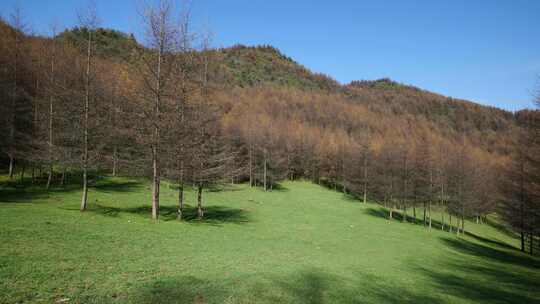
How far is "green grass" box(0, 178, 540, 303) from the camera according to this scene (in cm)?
595

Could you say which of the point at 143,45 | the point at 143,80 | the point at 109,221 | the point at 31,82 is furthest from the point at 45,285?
the point at 31,82

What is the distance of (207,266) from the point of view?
8.57 meters

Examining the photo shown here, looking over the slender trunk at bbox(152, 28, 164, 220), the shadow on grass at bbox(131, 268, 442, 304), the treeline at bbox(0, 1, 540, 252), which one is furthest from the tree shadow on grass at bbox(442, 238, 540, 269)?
the slender trunk at bbox(152, 28, 164, 220)

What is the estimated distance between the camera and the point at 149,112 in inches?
618

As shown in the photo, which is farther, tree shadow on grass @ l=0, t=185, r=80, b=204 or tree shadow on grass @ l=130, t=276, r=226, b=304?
tree shadow on grass @ l=0, t=185, r=80, b=204

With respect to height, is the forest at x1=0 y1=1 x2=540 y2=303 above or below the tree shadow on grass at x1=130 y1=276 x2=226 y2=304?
above

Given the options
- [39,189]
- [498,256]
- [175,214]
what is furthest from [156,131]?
[498,256]

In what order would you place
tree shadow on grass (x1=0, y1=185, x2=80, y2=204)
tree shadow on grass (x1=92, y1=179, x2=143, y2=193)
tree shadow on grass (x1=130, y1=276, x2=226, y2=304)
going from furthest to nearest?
tree shadow on grass (x1=92, y1=179, x2=143, y2=193) → tree shadow on grass (x1=0, y1=185, x2=80, y2=204) → tree shadow on grass (x1=130, y1=276, x2=226, y2=304)

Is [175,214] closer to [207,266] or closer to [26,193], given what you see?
[26,193]

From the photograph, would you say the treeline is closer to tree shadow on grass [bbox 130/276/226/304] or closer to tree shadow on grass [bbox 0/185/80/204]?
tree shadow on grass [bbox 0/185/80/204]

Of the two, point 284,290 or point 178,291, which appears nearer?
point 178,291

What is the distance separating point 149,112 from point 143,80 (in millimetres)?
1965

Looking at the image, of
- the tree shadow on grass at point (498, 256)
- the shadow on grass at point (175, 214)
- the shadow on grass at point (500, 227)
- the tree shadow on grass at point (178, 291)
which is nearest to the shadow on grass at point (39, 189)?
the shadow on grass at point (175, 214)

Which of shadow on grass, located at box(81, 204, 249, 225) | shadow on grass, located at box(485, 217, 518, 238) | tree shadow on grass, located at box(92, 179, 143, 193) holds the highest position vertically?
tree shadow on grass, located at box(92, 179, 143, 193)
